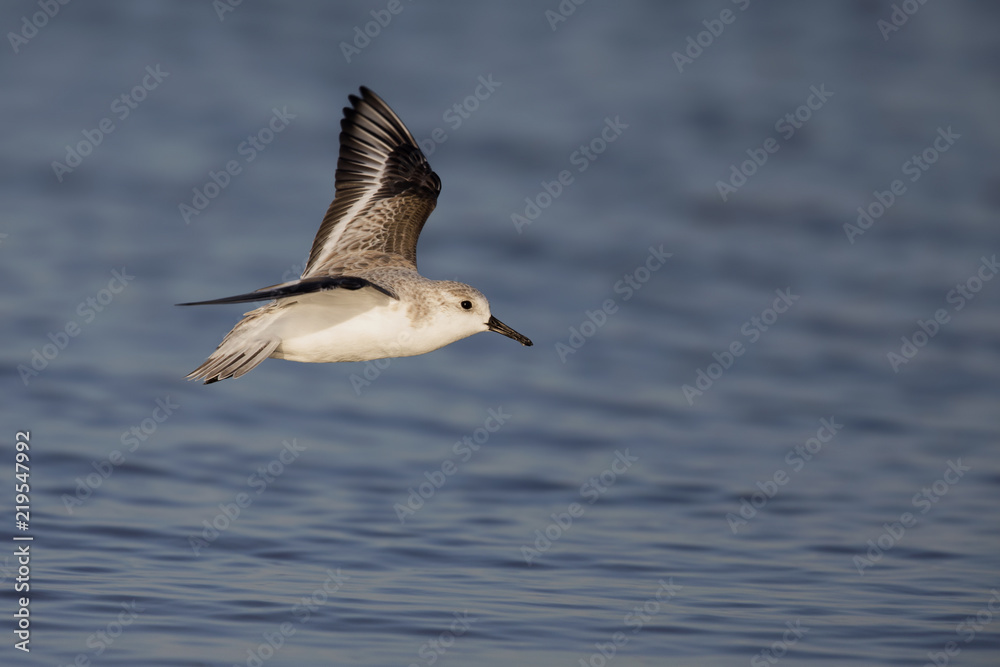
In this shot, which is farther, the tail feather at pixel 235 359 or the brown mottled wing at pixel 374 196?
the brown mottled wing at pixel 374 196

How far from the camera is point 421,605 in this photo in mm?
9031

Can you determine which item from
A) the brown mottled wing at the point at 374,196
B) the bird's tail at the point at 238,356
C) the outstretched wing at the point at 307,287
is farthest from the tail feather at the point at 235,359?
the brown mottled wing at the point at 374,196

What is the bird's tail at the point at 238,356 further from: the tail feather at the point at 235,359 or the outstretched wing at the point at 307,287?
the outstretched wing at the point at 307,287

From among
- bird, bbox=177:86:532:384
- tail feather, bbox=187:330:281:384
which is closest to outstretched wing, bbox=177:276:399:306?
bird, bbox=177:86:532:384

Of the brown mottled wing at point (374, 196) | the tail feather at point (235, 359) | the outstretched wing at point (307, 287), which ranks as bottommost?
the tail feather at point (235, 359)

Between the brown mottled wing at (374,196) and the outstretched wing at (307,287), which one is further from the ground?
the outstretched wing at (307,287)

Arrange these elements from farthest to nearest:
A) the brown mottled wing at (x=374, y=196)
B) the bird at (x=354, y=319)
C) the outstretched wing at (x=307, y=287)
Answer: the brown mottled wing at (x=374, y=196)
the bird at (x=354, y=319)
the outstretched wing at (x=307, y=287)

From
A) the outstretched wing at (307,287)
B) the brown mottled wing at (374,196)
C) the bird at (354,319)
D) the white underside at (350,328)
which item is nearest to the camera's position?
the outstretched wing at (307,287)

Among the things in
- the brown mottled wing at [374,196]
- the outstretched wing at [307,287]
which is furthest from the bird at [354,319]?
the brown mottled wing at [374,196]

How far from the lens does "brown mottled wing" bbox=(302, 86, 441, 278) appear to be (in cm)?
953

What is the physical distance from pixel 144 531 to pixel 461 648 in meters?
3.09

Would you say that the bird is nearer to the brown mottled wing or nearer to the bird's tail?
the bird's tail

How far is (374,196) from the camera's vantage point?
33.2 feet

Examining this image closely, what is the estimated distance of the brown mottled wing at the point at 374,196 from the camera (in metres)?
9.53
